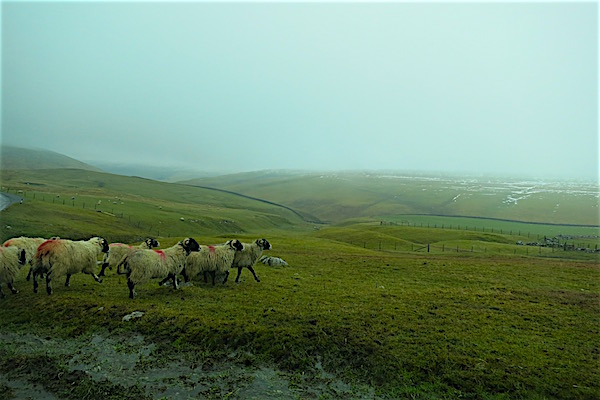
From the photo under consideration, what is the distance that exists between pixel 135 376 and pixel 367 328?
8581mm

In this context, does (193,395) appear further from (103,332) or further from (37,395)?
(103,332)

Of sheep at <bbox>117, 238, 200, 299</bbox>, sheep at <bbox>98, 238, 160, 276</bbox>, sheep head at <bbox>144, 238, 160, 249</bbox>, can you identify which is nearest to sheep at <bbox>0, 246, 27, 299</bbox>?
sheep at <bbox>98, 238, 160, 276</bbox>

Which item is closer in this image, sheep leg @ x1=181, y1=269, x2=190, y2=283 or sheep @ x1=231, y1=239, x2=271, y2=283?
sheep leg @ x1=181, y1=269, x2=190, y2=283

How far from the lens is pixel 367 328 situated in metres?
13.7

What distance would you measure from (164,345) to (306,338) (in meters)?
5.11

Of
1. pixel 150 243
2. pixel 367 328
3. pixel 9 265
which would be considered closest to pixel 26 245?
pixel 9 265

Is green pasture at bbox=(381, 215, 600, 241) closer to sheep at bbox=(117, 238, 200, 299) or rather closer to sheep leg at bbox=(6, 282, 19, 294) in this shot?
sheep at bbox=(117, 238, 200, 299)

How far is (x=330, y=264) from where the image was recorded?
3070cm

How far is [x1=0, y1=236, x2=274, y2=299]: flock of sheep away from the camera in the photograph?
16.4m

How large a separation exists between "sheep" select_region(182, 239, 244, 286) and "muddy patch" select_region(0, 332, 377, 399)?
284 inches

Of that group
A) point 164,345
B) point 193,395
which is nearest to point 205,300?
point 164,345

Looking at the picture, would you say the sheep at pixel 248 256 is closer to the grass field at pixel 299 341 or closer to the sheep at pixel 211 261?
the sheep at pixel 211 261

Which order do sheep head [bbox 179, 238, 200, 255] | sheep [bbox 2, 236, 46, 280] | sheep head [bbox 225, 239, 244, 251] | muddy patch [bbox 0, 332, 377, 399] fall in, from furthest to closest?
1. sheep head [bbox 225, 239, 244, 251]
2. sheep [bbox 2, 236, 46, 280]
3. sheep head [bbox 179, 238, 200, 255]
4. muddy patch [bbox 0, 332, 377, 399]

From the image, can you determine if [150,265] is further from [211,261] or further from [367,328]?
[367,328]
